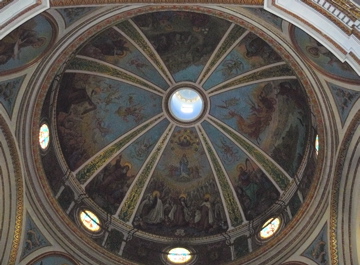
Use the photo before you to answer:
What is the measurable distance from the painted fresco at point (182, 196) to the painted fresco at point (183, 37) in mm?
2572

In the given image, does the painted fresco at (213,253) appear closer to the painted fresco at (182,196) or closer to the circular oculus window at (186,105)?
the painted fresco at (182,196)

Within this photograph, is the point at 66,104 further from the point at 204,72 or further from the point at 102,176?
the point at 204,72

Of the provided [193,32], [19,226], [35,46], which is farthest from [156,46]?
[19,226]

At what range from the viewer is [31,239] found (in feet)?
51.4

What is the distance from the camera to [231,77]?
19844 mm

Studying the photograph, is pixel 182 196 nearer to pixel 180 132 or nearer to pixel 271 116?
pixel 180 132

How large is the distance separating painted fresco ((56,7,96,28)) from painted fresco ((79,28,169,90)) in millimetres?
3452

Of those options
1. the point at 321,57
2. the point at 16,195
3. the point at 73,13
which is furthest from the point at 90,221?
the point at 321,57

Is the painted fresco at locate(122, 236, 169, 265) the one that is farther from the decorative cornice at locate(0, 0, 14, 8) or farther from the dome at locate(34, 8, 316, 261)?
the decorative cornice at locate(0, 0, 14, 8)

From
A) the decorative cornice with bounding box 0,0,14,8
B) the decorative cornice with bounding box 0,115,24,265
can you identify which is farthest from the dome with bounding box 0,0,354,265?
the decorative cornice with bounding box 0,0,14,8

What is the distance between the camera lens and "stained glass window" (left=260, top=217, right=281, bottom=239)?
1748 cm

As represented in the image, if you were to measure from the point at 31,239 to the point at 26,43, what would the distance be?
5422 mm

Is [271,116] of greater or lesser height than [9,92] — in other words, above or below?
above

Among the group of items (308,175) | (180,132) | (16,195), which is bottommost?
(16,195)
